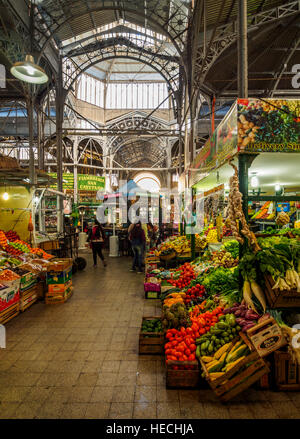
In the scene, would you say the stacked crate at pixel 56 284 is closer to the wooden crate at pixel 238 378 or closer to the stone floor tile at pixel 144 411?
the stone floor tile at pixel 144 411

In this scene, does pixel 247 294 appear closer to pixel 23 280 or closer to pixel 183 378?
pixel 183 378

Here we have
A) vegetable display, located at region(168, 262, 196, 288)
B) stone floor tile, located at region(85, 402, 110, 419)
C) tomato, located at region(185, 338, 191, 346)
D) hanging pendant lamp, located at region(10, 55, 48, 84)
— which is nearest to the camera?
stone floor tile, located at region(85, 402, 110, 419)

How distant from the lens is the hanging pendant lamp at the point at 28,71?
5484mm

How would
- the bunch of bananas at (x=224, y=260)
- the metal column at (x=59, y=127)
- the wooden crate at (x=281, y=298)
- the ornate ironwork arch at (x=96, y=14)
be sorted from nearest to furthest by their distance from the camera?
the wooden crate at (x=281, y=298) < the bunch of bananas at (x=224, y=260) < the ornate ironwork arch at (x=96, y=14) < the metal column at (x=59, y=127)

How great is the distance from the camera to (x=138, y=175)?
128ft

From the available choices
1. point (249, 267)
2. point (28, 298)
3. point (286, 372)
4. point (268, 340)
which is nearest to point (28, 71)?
point (28, 298)

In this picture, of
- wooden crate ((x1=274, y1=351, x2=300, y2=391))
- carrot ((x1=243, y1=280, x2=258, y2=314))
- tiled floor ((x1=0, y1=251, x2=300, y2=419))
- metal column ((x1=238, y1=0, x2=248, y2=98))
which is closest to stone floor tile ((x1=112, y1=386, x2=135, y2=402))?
tiled floor ((x1=0, y1=251, x2=300, y2=419))

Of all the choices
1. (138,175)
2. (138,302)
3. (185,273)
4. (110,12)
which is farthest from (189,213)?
(138,175)

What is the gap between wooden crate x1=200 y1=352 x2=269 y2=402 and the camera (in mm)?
2594

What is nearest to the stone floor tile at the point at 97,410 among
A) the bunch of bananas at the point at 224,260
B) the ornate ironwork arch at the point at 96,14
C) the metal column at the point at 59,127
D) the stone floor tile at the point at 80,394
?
the stone floor tile at the point at 80,394

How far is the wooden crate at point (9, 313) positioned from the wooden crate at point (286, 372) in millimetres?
4362

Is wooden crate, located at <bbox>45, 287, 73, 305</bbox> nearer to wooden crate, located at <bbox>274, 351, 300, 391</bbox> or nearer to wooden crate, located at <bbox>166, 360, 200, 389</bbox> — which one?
wooden crate, located at <bbox>166, 360, 200, 389</bbox>

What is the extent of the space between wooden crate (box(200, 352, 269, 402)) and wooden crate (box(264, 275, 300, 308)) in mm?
684

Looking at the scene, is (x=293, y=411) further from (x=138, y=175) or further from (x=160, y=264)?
(x=138, y=175)
